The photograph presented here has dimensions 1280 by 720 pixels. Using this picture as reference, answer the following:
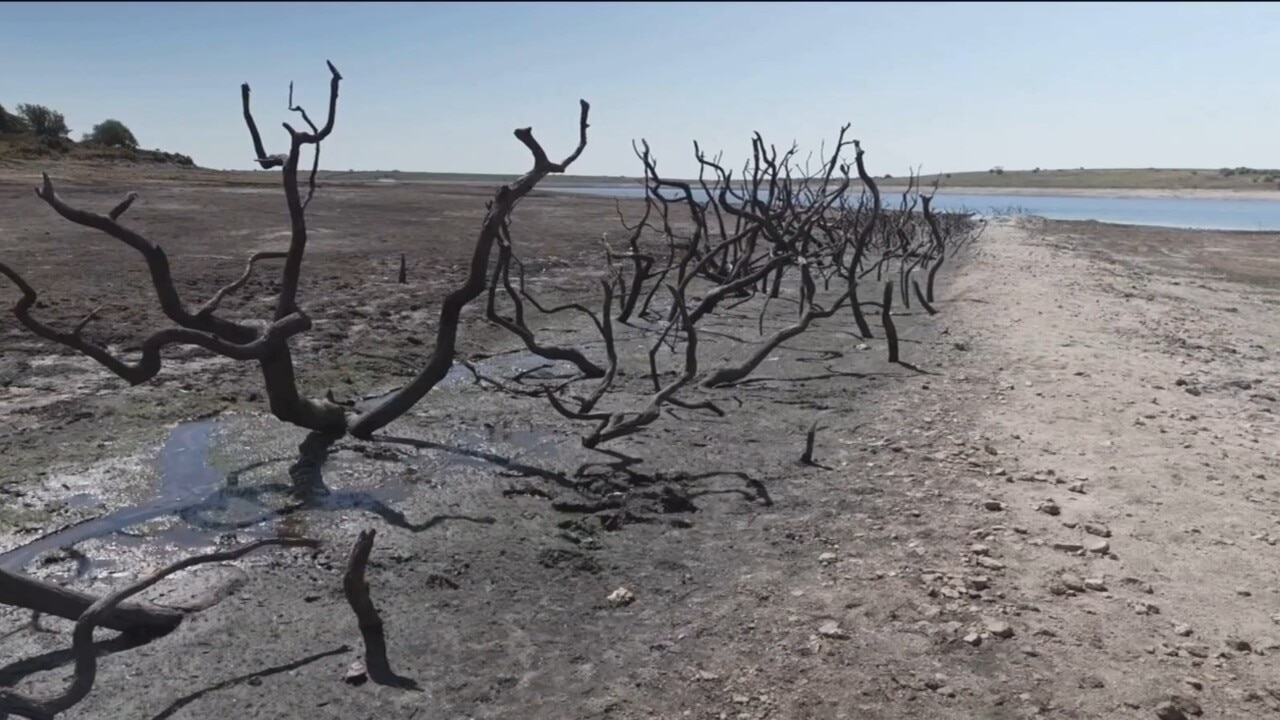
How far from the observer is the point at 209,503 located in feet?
18.6

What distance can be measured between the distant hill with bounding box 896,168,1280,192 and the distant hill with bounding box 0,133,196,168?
5556cm

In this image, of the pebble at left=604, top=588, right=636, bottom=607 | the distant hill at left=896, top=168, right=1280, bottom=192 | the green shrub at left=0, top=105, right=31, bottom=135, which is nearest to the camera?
the pebble at left=604, top=588, right=636, bottom=607

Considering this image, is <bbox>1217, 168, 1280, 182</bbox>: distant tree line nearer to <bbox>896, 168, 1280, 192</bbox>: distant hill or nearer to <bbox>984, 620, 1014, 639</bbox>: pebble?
<bbox>896, 168, 1280, 192</bbox>: distant hill

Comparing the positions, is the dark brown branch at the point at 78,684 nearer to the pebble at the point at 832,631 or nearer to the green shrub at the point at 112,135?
the pebble at the point at 832,631

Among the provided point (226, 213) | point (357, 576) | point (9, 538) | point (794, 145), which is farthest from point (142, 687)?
point (226, 213)

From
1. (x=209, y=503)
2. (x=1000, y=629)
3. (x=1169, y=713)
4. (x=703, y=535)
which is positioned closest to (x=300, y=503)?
(x=209, y=503)

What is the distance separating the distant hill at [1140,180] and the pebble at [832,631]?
7554 centimetres

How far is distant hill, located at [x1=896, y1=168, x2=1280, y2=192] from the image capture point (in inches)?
3140

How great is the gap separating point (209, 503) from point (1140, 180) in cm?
9973

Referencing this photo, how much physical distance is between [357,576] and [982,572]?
9.56ft

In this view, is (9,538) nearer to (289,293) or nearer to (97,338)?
(289,293)

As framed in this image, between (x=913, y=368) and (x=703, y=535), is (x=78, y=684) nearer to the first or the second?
(x=703, y=535)

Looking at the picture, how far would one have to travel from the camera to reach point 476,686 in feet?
12.4

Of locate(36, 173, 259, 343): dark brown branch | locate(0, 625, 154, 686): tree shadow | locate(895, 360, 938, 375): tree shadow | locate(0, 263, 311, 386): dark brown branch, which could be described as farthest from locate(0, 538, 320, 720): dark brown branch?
locate(895, 360, 938, 375): tree shadow
